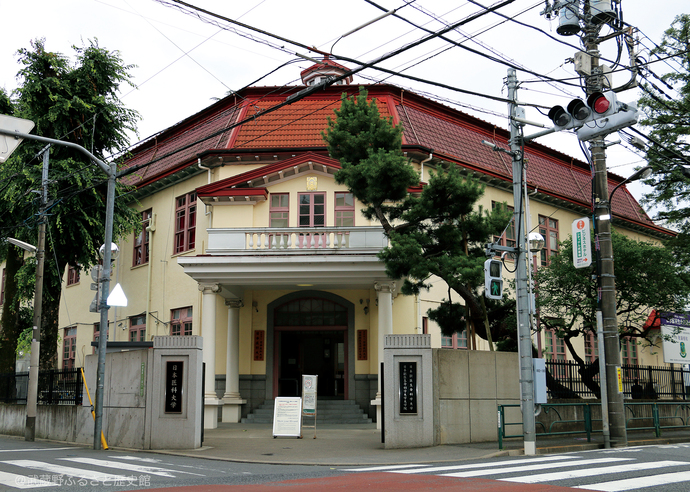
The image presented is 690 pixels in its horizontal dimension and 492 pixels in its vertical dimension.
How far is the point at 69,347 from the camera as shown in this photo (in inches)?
1232

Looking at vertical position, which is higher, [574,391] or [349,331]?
[349,331]

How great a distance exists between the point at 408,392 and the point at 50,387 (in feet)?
38.8

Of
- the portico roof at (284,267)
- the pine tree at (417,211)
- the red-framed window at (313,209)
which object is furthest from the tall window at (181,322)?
the pine tree at (417,211)

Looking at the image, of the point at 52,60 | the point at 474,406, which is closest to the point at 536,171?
the point at 474,406

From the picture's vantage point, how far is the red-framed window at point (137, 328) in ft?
86.5

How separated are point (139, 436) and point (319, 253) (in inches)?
286

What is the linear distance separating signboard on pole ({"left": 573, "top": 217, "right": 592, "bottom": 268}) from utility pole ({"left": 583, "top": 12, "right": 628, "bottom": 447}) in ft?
1.93

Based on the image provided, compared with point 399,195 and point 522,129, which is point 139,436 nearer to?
point 399,195

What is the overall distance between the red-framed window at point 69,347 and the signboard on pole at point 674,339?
83.6 ft

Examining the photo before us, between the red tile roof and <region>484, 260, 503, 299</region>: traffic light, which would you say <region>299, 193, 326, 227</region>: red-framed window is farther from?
<region>484, 260, 503, 299</region>: traffic light

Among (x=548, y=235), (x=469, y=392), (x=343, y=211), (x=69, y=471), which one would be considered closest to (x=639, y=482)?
(x=469, y=392)

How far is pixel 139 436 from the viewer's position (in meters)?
15.1

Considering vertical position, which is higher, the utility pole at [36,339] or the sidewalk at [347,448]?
the utility pole at [36,339]

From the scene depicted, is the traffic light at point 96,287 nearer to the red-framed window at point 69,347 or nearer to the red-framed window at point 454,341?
the red-framed window at point 454,341
